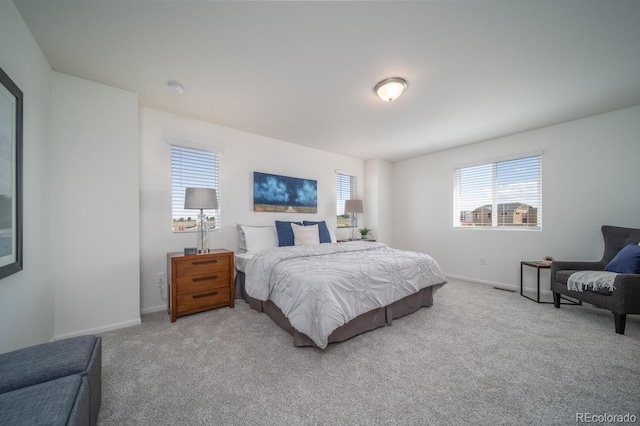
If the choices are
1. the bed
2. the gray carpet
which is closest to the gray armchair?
the gray carpet

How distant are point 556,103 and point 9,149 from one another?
4.95 m

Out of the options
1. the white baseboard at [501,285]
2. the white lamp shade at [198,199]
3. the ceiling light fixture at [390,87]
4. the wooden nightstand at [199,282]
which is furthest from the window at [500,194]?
the white lamp shade at [198,199]

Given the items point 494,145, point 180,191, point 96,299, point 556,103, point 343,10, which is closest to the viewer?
point 343,10

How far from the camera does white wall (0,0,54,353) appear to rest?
1.47 m

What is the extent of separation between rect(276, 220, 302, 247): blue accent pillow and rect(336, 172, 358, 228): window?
60.3 inches

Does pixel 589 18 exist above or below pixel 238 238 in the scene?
above

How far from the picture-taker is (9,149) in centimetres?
142

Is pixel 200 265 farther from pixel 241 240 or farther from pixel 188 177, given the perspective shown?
pixel 188 177

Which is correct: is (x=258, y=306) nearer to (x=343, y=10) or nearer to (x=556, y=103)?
(x=343, y=10)

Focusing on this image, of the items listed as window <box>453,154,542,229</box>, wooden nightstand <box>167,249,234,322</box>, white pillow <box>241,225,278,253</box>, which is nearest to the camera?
wooden nightstand <box>167,249,234,322</box>

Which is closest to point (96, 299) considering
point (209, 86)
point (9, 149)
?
point (9, 149)

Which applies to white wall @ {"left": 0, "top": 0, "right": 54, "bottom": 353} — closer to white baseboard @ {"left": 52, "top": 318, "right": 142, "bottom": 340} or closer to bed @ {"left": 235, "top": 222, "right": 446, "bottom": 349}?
white baseboard @ {"left": 52, "top": 318, "right": 142, "bottom": 340}

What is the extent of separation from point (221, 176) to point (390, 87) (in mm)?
2518

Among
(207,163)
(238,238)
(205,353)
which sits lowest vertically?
(205,353)
